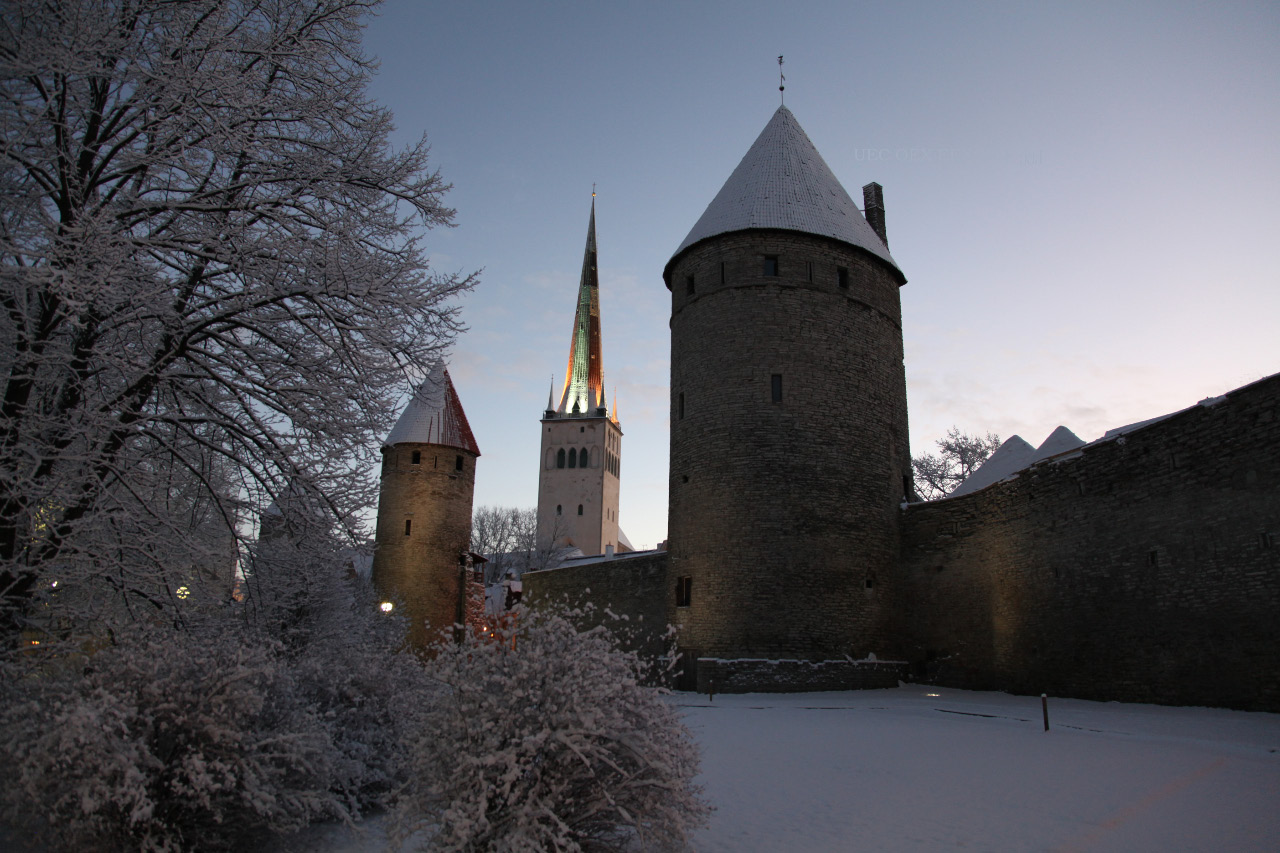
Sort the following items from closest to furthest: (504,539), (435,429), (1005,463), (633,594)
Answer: (633,594), (1005,463), (435,429), (504,539)

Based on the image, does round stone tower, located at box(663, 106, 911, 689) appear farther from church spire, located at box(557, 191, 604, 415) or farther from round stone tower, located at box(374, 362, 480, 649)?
church spire, located at box(557, 191, 604, 415)

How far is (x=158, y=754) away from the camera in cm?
527

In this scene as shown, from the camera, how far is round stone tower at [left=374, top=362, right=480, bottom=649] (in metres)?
26.8

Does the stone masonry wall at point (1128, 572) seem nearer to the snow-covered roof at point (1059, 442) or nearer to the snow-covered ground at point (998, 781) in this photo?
the snow-covered ground at point (998, 781)

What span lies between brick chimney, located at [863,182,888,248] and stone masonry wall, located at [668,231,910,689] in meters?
3.49

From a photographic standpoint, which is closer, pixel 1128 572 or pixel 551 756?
pixel 551 756

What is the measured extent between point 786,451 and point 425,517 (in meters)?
15.1

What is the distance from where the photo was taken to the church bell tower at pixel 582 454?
61.9 meters

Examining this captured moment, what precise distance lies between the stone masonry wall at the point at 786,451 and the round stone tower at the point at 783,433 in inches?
1.2

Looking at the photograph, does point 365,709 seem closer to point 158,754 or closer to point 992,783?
point 158,754

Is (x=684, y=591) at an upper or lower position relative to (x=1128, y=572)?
lower

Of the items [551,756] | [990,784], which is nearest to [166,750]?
[551,756]

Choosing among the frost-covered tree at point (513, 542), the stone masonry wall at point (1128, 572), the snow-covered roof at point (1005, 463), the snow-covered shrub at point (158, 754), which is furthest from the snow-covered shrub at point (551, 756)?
the frost-covered tree at point (513, 542)

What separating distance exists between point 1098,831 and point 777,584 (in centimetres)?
1048
